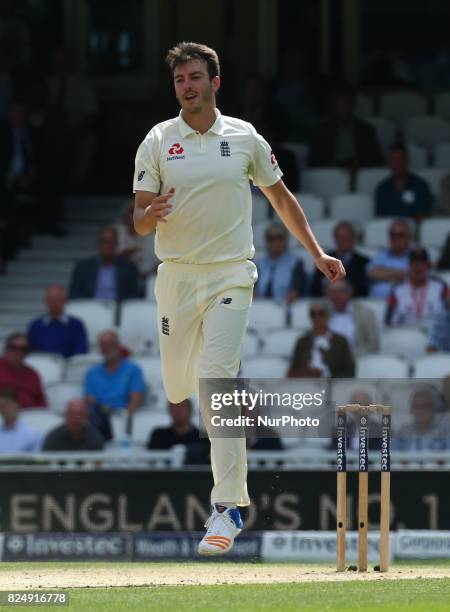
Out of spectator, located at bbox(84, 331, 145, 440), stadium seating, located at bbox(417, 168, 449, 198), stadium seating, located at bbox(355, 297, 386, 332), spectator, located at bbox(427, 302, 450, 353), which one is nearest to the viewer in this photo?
spectator, located at bbox(427, 302, 450, 353)

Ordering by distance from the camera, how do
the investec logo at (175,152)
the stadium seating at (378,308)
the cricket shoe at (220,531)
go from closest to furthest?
the cricket shoe at (220,531), the investec logo at (175,152), the stadium seating at (378,308)

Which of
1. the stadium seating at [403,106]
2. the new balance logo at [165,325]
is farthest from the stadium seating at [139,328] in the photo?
the new balance logo at [165,325]

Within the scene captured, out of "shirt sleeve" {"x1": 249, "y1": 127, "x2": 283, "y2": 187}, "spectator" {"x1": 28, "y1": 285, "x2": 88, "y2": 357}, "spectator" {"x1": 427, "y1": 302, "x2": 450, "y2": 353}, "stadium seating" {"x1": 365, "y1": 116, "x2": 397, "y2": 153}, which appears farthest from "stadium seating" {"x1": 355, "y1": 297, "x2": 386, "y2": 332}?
"shirt sleeve" {"x1": 249, "y1": 127, "x2": 283, "y2": 187}

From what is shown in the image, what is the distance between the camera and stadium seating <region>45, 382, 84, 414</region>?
44.4 ft

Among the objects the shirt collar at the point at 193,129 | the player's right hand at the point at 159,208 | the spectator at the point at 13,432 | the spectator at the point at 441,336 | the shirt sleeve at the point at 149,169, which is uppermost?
the shirt collar at the point at 193,129

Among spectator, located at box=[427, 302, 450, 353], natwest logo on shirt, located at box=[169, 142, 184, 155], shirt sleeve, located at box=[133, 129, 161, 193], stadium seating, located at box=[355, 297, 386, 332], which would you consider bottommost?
spectator, located at box=[427, 302, 450, 353]

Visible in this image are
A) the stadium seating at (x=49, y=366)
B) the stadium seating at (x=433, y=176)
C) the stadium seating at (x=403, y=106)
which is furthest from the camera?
the stadium seating at (x=403, y=106)

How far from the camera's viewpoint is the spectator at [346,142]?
16.1 metres

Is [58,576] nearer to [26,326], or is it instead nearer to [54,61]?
[26,326]

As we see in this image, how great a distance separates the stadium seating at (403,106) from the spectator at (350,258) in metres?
3.30

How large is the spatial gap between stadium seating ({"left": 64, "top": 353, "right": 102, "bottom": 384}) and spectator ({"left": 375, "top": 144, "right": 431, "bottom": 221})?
3028mm

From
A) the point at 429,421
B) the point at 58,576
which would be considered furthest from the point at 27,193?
the point at 58,576

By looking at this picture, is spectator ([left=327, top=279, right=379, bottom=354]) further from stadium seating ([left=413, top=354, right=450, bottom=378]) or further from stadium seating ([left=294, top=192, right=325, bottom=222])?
stadium seating ([left=294, top=192, right=325, bottom=222])

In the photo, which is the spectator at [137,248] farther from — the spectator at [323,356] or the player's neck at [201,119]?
the player's neck at [201,119]
